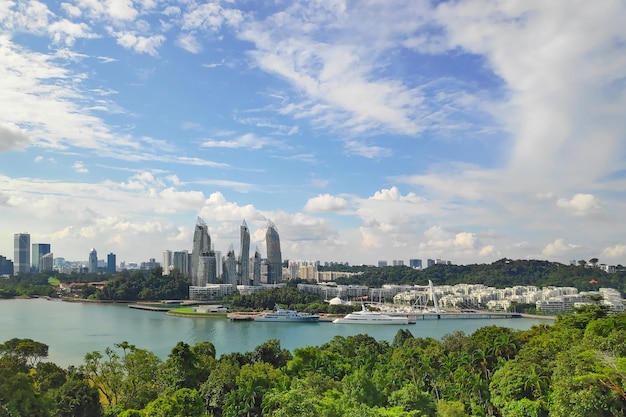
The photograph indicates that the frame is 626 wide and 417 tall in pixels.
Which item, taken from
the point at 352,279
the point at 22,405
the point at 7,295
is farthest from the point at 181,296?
the point at 22,405

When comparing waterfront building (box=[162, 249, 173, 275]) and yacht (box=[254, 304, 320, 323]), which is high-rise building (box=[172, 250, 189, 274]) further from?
yacht (box=[254, 304, 320, 323])

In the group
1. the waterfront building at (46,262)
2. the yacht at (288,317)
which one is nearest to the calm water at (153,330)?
the yacht at (288,317)

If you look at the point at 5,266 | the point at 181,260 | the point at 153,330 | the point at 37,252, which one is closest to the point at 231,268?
the point at 181,260

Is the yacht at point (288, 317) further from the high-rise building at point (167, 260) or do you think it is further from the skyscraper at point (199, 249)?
the high-rise building at point (167, 260)

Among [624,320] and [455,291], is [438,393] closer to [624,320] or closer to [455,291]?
[624,320]

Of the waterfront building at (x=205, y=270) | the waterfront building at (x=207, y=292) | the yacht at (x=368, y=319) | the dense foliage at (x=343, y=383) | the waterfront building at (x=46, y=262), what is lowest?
the yacht at (x=368, y=319)
